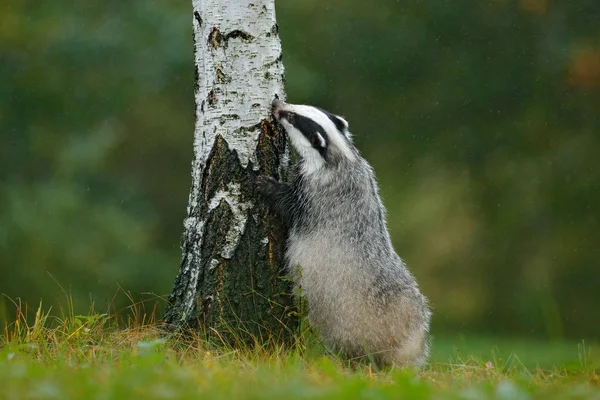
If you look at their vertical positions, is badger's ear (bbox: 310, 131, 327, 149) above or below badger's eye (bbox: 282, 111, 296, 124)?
below

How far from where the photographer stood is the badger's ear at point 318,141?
225 inches

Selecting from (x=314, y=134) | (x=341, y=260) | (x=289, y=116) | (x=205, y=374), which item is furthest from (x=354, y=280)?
(x=205, y=374)

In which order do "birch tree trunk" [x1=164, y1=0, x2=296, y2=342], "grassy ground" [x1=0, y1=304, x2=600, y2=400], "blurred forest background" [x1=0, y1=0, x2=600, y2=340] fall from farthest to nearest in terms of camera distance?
"blurred forest background" [x1=0, y1=0, x2=600, y2=340] < "birch tree trunk" [x1=164, y1=0, x2=296, y2=342] < "grassy ground" [x1=0, y1=304, x2=600, y2=400]

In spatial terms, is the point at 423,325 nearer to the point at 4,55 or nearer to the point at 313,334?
the point at 313,334

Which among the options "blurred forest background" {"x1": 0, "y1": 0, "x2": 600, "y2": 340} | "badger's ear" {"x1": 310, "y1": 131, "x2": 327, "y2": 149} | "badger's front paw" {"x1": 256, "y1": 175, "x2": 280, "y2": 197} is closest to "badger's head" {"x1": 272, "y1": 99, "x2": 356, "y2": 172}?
"badger's ear" {"x1": 310, "y1": 131, "x2": 327, "y2": 149}

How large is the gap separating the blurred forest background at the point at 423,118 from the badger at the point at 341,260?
8.24m

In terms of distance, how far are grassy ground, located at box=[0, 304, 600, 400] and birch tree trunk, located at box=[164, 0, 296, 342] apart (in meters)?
0.25

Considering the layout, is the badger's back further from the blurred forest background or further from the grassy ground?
the blurred forest background

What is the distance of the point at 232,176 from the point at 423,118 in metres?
10.4

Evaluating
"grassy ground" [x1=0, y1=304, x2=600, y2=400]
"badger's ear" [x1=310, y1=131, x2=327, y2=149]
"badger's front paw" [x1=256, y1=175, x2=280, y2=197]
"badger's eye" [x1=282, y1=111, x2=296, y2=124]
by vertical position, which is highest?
"badger's eye" [x1=282, y1=111, x2=296, y2=124]

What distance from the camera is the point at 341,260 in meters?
5.65

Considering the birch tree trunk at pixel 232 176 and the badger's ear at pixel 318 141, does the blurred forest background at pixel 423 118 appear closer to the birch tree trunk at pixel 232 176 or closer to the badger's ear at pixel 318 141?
the badger's ear at pixel 318 141

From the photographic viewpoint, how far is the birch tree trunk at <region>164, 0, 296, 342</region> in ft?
18.1

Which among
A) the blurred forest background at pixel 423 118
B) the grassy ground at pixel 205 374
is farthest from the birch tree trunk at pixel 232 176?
the blurred forest background at pixel 423 118
